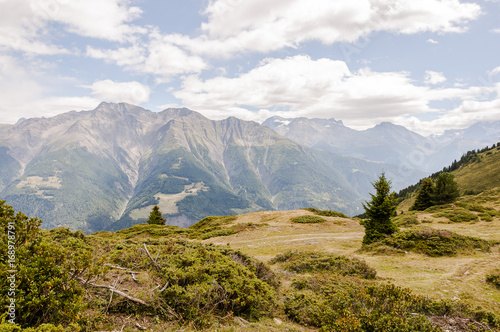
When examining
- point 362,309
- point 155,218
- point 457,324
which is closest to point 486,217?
point 457,324

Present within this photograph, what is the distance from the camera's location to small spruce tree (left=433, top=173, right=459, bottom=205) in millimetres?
45312

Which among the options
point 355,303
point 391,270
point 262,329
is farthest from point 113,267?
point 391,270

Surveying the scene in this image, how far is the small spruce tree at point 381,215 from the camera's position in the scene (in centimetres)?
2173

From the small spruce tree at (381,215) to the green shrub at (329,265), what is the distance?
23.8 feet

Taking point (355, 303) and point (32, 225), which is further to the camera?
point (355, 303)

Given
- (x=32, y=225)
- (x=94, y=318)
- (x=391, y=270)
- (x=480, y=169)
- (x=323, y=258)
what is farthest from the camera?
(x=480, y=169)

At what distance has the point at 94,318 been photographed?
19.9ft

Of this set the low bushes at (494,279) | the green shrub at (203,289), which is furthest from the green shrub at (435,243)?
the green shrub at (203,289)

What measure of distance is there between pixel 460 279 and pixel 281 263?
10477 millimetres

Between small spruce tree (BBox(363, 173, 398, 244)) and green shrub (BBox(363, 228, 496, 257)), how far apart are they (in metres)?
1.40

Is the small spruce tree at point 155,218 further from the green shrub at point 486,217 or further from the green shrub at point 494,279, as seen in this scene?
the green shrub at point 486,217

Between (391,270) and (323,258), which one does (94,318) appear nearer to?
(323,258)

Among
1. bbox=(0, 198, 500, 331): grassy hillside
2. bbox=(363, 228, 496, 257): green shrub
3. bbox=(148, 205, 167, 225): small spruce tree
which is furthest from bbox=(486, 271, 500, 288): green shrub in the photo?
bbox=(148, 205, 167, 225): small spruce tree

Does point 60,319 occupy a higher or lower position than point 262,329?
higher
